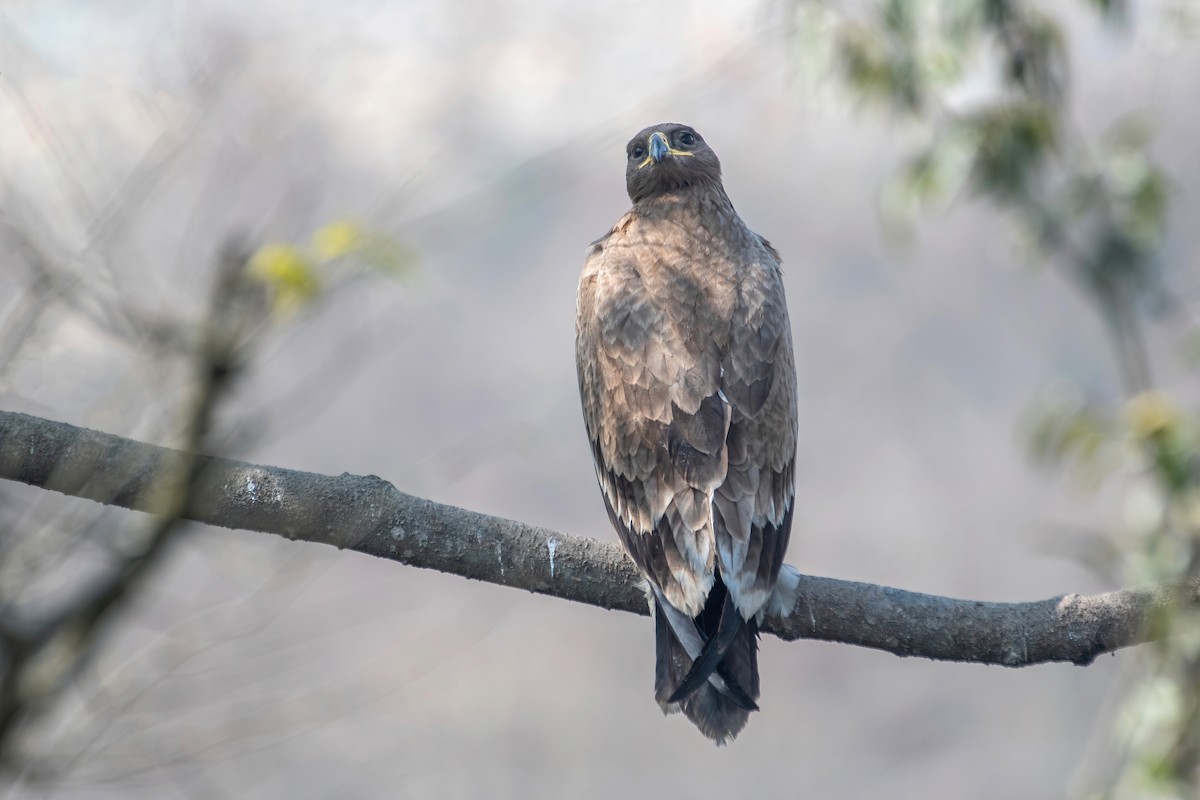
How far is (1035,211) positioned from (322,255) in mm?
5486

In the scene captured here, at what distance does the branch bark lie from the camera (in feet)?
10.4

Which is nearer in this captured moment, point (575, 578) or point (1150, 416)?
point (575, 578)

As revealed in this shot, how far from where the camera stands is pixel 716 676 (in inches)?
129

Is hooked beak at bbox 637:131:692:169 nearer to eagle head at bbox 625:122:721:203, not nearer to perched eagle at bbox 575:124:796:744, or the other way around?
eagle head at bbox 625:122:721:203

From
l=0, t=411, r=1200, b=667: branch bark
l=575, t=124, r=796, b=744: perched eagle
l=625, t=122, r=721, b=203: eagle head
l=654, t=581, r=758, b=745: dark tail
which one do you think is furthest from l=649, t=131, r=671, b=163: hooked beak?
l=654, t=581, r=758, b=745: dark tail

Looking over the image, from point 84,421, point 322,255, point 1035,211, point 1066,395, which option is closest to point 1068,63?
point 1035,211

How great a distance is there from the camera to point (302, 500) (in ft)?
10.4

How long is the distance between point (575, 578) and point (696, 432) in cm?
55

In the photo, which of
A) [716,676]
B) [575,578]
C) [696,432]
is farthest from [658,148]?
[716,676]

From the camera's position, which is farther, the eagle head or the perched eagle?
the eagle head

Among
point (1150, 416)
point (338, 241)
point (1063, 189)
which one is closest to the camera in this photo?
point (338, 241)

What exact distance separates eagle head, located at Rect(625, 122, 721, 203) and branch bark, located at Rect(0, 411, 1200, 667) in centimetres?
174

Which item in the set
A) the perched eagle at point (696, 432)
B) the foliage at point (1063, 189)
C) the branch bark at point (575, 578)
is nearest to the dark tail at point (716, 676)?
the perched eagle at point (696, 432)

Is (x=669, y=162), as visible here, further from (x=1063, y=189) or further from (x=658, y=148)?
(x=1063, y=189)
